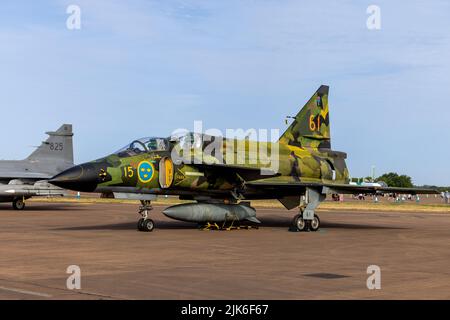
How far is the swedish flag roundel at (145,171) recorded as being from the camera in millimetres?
18312

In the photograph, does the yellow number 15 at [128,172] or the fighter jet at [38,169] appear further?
the fighter jet at [38,169]

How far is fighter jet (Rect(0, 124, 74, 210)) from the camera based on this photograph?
3612 centimetres

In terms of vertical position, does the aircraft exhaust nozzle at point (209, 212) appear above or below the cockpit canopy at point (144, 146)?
below

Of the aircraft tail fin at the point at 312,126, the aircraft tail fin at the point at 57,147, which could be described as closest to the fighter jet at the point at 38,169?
the aircraft tail fin at the point at 57,147

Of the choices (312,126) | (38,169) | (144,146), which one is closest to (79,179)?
(144,146)

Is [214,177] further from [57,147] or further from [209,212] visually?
[57,147]

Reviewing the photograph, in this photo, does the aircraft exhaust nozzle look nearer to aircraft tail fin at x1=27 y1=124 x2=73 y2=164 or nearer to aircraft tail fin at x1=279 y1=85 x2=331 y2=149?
aircraft tail fin at x1=279 y1=85 x2=331 y2=149

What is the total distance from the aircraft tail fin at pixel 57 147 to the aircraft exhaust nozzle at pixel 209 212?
2315 cm

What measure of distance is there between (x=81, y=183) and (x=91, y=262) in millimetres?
5856

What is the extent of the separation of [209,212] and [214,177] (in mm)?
1149

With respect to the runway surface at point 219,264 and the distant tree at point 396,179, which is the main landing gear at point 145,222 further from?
the distant tree at point 396,179

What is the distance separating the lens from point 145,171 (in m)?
18.4

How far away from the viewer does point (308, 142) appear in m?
24.5
